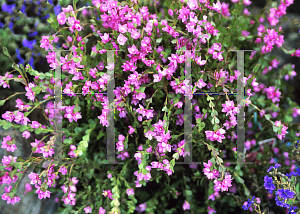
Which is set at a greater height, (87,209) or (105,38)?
(105,38)

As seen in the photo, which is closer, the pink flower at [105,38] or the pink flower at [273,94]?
the pink flower at [105,38]

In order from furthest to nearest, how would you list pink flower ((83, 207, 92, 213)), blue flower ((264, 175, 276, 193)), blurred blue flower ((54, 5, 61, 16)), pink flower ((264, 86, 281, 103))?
1. blurred blue flower ((54, 5, 61, 16))
2. pink flower ((264, 86, 281, 103))
3. pink flower ((83, 207, 92, 213))
4. blue flower ((264, 175, 276, 193))

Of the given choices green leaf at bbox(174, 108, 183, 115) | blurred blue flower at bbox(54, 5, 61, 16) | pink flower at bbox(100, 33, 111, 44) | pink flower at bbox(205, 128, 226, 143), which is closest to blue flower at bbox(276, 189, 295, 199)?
pink flower at bbox(205, 128, 226, 143)

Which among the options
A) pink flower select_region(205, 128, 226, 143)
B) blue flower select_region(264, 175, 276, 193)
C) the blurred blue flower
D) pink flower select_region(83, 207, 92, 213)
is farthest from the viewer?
the blurred blue flower

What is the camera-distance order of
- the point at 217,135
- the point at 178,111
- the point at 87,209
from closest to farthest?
the point at 217,135 < the point at 178,111 < the point at 87,209

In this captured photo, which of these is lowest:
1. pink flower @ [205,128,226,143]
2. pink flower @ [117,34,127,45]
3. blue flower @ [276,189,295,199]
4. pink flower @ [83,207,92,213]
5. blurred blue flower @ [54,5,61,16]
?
pink flower @ [83,207,92,213]

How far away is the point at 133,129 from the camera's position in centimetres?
113

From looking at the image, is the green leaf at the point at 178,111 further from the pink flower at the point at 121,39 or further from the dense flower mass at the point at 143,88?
the pink flower at the point at 121,39

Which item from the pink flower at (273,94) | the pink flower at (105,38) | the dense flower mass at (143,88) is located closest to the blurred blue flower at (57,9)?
the dense flower mass at (143,88)

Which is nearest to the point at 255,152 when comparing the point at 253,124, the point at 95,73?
the point at 253,124

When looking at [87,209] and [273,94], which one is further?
[273,94]

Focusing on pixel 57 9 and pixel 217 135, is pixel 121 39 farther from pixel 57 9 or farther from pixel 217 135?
pixel 57 9

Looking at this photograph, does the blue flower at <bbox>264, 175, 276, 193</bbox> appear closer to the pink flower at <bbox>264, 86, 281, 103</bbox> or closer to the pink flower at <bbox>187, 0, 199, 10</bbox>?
the pink flower at <bbox>264, 86, 281, 103</bbox>

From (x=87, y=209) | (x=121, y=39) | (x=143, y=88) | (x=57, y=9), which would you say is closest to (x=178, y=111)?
(x=143, y=88)
